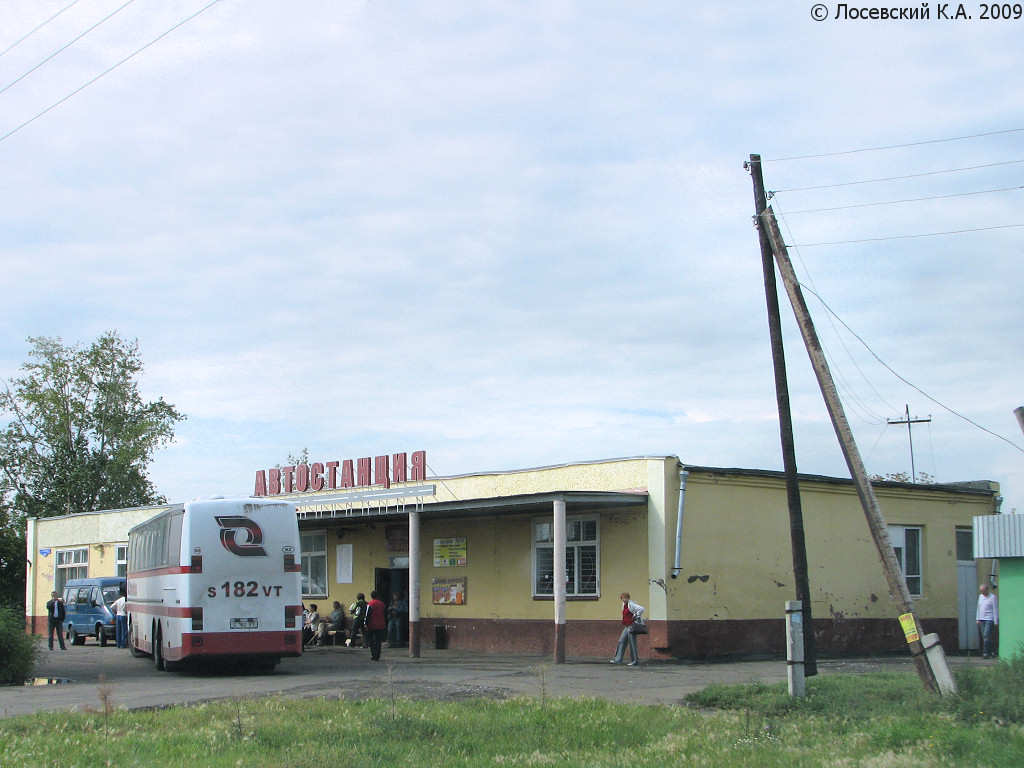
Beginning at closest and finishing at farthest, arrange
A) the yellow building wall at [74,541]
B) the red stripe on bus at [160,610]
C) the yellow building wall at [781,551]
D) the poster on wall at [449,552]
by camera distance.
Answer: the red stripe on bus at [160,610]
the yellow building wall at [781,551]
the poster on wall at [449,552]
the yellow building wall at [74,541]

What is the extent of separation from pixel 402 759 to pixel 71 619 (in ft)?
95.1

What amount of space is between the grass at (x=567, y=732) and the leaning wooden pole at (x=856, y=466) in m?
0.75

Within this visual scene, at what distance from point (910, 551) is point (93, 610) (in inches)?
960

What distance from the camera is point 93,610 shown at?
34562 millimetres

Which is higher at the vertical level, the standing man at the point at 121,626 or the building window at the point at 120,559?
the building window at the point at 120,559

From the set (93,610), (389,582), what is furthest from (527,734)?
(93,610)

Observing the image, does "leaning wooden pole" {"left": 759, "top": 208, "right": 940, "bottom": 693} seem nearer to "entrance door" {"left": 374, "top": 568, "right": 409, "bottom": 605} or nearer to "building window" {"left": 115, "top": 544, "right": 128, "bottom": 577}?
"entrance door" {"left": 374, "top": 568, "right": 409, "bottom": 605}

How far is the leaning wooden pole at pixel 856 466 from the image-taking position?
12938 millimetres

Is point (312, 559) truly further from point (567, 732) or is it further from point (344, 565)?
point (567, 732)

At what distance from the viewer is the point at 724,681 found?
17750mm

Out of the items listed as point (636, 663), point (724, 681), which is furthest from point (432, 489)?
point (724, 681)

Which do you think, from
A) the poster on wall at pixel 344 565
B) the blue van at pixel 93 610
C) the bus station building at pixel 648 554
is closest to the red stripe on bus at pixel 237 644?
the bus station building at pixel 648 554

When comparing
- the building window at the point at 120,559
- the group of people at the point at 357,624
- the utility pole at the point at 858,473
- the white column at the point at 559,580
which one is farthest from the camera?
the building window at the point at 120,559

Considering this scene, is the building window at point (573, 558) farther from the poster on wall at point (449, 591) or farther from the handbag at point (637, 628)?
the poster on wall at point (449, 591)
